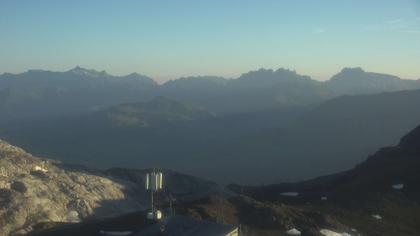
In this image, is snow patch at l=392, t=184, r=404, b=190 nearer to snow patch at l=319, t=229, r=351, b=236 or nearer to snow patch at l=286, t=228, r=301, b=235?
snow patch at l=319, t=229, r=351, b=236

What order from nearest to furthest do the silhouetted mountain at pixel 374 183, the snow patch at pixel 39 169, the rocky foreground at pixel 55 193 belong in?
the silhouetted mountain at pixel 374 183 → the rocky foreground at pixel 55 193 → the snow patch at pixel 39 169

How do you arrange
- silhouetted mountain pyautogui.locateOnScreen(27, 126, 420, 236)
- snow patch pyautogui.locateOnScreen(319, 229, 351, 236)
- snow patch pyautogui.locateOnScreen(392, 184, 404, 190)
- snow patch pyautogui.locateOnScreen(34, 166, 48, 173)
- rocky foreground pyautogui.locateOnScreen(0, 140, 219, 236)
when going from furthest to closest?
snow patch pyautogui.locateOnScreen(34, 166, 48, 173), rocky foreground pyautogui.locateOnScreen(0, 140, 219, 236), snow patch pyautogui.locateOnScreen(392, 184, 404, 190), silhouetted mountain pyautogui.locateOnScreen(27, 126, 420, 236), snow patch pyautogui.locateOnScreen(319, 229, 351, 236)

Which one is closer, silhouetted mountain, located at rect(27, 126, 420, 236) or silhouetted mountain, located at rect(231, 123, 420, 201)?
silhouetted mountain, located at rect(27, 126, 420, 236)

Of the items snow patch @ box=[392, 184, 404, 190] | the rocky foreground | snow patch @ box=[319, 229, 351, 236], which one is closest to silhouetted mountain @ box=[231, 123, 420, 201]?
snow patch @ box=[392, 184, 404, 190]

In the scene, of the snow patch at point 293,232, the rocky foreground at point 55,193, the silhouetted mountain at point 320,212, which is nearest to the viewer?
the snow patch at point 293,232

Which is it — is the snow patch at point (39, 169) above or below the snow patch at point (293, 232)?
above

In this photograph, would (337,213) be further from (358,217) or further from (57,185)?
(57,185)

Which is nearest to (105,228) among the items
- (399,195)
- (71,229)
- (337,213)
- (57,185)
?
(71,229)

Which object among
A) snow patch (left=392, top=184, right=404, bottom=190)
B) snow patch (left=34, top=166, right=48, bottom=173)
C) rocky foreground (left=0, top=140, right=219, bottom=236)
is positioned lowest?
rocky foreground (left=0, top=140, right=219, bottom=236)

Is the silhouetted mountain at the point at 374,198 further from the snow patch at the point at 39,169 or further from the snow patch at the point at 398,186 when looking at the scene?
the snow patch at the point at 39,169

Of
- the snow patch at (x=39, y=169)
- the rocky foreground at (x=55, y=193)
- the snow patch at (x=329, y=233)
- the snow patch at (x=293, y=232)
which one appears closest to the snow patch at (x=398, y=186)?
the snow patch at (x=329, y=233)
